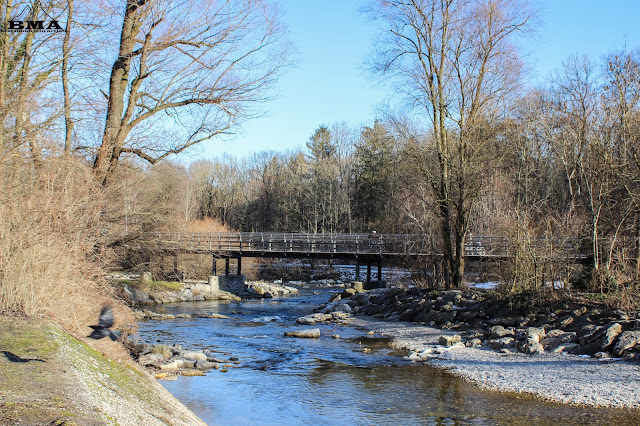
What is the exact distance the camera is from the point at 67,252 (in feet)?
27.5

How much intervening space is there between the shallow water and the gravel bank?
0.36 meters

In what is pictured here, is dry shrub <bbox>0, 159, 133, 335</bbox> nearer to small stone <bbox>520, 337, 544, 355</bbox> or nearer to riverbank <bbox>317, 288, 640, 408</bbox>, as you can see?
riverbank <bbox>317, 288, 640, 408</bbox>

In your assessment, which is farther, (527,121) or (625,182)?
(527,121)

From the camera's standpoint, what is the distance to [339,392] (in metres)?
9.67

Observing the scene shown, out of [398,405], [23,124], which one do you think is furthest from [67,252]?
[398,405]

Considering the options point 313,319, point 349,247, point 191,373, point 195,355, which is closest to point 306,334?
point 313,319

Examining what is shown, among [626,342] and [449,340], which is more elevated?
[626,342]

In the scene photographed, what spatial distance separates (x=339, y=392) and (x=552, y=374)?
404 cm

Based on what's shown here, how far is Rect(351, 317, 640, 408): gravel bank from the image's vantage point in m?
8.81

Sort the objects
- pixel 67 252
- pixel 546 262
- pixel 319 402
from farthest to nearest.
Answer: pixel 546 262 < pixel 319 402 < pixel 67 252

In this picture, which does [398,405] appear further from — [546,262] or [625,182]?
[625,182]

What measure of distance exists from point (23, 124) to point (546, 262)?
1289 cm

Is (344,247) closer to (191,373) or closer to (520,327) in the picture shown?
(520,327)

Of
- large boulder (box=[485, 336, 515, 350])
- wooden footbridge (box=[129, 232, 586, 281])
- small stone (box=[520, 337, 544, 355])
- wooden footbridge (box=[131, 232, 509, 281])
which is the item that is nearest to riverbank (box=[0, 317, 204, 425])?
wooden footbridge (box=[129, 232, 586, 281])
